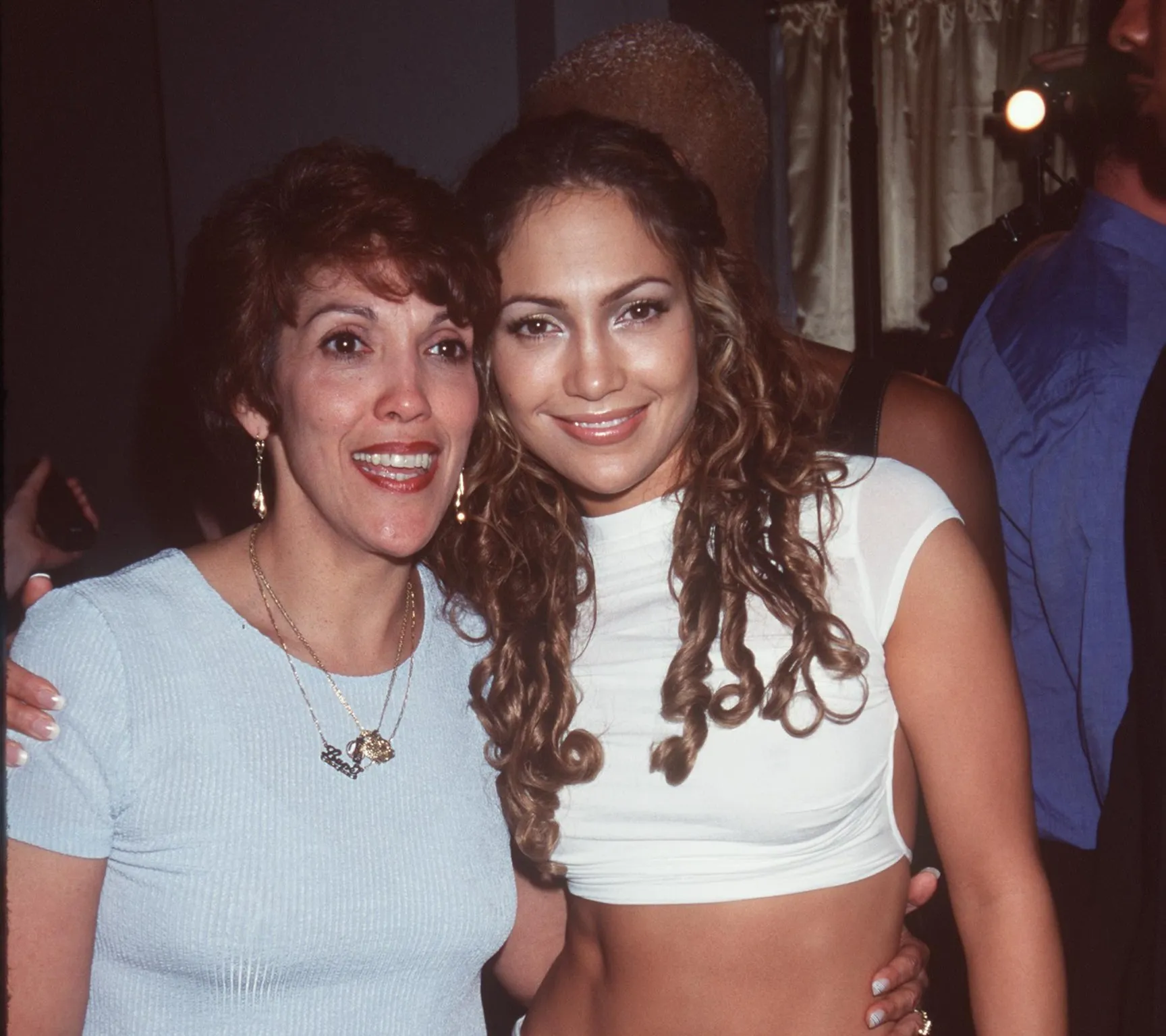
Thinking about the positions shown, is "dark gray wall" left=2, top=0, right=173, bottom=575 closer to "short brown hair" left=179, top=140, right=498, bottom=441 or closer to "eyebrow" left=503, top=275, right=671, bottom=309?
"short brown hair" left=179, top=140, right=498, bottom=441

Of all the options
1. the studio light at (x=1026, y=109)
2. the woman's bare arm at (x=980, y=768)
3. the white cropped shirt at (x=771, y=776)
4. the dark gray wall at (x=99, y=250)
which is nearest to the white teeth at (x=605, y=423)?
the white cropped shirt at (x=771, y=776)

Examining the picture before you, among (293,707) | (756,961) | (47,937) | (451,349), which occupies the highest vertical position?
(451,349)

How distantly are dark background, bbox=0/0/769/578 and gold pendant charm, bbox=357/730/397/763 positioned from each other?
1.53m

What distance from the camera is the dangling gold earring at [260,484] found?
1.82 meters

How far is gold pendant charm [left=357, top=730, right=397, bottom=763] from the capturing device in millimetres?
1733

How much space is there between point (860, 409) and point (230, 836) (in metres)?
1.15

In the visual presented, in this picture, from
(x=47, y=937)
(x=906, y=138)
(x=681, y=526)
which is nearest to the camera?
(x=47, y=937)

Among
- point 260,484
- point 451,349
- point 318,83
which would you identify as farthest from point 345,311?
point 318,83

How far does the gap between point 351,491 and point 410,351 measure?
0.72ft

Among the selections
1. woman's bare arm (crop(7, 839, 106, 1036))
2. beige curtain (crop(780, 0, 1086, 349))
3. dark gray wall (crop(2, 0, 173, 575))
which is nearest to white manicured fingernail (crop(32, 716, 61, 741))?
woman's bare arm (crop(7, 839, 106, 1036))

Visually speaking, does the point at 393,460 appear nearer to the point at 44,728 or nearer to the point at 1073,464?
the point at 44,728

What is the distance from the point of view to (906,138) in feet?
19.7

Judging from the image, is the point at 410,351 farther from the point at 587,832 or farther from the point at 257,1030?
the point at 257,1030

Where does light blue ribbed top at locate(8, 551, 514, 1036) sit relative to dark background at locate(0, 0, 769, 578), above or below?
below
